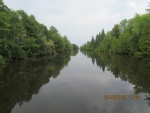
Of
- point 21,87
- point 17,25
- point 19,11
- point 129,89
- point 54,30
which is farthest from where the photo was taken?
point 54,30

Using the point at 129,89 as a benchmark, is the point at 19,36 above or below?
above

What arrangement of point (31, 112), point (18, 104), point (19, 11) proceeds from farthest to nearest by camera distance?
point (19, 11) < point (18, 104) < point (31, 112)

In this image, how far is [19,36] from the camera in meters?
45.6

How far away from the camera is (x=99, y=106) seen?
10.8 m

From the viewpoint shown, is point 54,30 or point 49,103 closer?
point 49,103

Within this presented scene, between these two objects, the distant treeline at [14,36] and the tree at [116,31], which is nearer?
the distant treeline at [14,36]

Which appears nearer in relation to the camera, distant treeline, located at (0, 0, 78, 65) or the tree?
distant treeline, located at (0, 0, 78, 65)

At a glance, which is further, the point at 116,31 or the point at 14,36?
the point at 116,31

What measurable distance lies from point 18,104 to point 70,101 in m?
3.07

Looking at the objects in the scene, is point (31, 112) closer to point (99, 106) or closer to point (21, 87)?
point (99, 106)

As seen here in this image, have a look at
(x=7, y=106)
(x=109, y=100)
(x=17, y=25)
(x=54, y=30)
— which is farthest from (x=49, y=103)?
(x=54, y=30)

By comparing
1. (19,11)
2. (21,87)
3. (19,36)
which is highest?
(19,11)

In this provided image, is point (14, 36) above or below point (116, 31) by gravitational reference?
below

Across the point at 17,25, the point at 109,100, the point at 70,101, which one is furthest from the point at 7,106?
the point at 17,25
